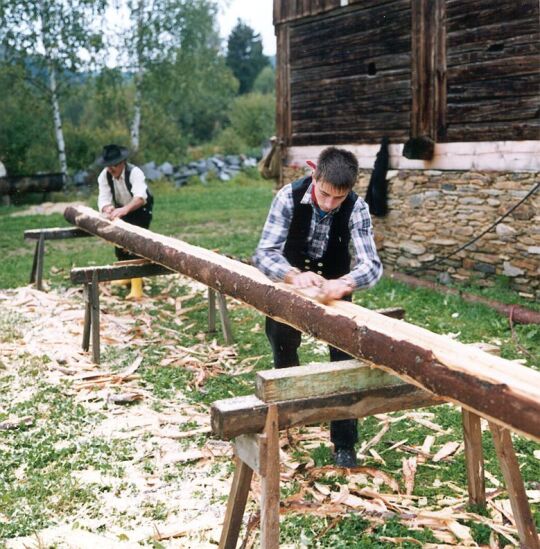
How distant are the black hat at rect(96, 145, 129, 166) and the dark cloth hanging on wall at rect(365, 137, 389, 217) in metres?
4.10

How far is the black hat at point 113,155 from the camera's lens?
884cm

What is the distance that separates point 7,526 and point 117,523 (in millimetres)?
606

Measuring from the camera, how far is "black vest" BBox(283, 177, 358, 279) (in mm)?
4531

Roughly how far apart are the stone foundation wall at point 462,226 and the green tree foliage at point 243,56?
5013cm

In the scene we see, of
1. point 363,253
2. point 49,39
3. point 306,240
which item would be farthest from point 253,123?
point 363,253

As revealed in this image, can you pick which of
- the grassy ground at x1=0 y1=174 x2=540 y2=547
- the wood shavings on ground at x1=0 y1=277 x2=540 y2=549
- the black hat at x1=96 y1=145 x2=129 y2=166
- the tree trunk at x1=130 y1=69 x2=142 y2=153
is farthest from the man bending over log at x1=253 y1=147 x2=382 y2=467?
the tree trunk at x1=130 y1=69 x2=142 y2=153

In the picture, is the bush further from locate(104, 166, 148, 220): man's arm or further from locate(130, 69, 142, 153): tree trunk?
locate(104, 166, 148, 220): man's arm

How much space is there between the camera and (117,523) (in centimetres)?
406

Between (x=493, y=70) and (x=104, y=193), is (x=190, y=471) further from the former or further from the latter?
(x=493, y=70)

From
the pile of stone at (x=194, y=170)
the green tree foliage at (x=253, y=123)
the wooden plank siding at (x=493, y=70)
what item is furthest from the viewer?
the green tree foliage at (x=253, y=123)

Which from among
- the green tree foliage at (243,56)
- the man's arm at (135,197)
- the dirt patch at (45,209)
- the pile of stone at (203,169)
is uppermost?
the green tree foliage at (243,56)

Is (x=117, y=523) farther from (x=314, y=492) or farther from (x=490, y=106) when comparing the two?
(x=490, y=106)

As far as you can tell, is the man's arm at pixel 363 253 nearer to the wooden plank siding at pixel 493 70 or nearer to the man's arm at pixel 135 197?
the man's arm at pixel 135 197

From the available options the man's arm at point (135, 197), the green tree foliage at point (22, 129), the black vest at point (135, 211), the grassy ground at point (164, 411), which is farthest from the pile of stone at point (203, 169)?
the man's arm at point (135, 197)
